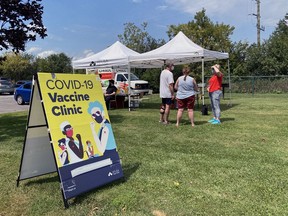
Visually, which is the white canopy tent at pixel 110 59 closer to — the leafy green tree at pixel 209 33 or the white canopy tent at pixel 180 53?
the white canopy tent at pixel 180 53

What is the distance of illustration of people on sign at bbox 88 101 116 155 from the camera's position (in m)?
4.57

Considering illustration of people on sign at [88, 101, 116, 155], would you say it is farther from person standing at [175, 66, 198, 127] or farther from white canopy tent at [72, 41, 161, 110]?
white canopy tent at [72, 41, 161, 110]

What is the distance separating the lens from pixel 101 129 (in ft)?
15.4

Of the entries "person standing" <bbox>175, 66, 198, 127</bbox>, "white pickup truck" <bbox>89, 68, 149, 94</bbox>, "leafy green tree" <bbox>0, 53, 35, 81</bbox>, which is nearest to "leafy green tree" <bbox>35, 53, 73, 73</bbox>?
"leafy green tree" <bbox>0, 53, 35, 81</bbox>

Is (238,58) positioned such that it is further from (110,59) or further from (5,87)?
(5,87)

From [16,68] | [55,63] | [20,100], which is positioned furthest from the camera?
[55,63]

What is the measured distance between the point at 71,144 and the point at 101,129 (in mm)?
596

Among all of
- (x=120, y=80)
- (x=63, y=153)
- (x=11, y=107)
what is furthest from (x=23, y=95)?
(x=63, y=153)

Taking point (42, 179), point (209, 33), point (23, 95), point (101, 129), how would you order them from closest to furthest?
1. point (101, 129)
2. point (42, 179)
3. point (23, 95)
4. point (209, 33)

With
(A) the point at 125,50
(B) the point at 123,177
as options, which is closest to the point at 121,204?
(B) the point at 123,177

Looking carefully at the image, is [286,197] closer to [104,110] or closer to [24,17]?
[104,110]

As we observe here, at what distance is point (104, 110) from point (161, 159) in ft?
4.94

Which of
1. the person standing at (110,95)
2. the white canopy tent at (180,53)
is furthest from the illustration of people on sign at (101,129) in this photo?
the person standing at (110,95)

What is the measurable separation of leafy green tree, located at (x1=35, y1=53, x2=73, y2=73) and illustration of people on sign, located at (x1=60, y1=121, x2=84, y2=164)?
60.0m
